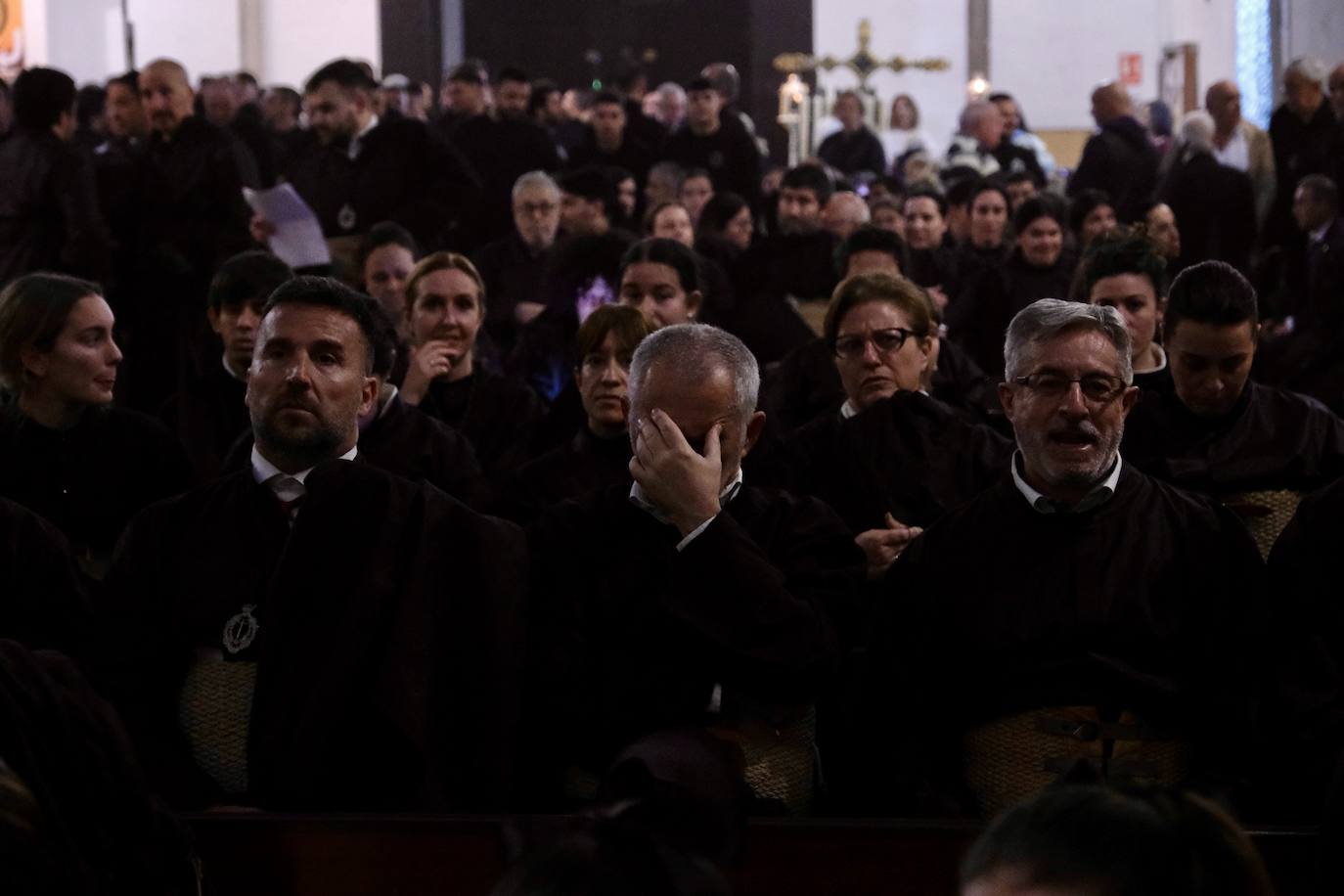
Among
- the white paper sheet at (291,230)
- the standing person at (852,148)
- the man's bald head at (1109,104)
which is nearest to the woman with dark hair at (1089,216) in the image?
the man's bald head at (1109,104)

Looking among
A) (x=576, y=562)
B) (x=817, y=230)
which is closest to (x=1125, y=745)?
(x=576, y=562)

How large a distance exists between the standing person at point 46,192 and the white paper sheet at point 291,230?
1681 mm

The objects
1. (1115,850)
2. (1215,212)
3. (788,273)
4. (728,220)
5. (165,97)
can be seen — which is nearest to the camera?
(1115,850)

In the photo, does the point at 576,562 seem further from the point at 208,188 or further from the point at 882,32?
the point at 882,32

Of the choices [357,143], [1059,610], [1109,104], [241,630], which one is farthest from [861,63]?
[241,630]

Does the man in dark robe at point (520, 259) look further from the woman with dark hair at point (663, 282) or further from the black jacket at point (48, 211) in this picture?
the woman with dark hair at point (663, 282)

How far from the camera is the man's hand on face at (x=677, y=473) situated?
13.1 ft

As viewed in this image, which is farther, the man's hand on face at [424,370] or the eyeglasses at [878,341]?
the man's hand on face at [424,370]

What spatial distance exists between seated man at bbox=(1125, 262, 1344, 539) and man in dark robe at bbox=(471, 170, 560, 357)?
4.89m

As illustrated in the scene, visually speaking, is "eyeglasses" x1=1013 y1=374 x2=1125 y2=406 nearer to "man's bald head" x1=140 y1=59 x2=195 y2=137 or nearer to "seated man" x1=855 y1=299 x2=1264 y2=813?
"seated man" x1=855 y1=299 x2=1264 y2=813

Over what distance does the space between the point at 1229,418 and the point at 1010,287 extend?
4.74 m

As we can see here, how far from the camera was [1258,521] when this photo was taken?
16.8ft

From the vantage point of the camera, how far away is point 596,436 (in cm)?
549

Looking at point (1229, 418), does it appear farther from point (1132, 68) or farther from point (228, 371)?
point (1132, 68)
